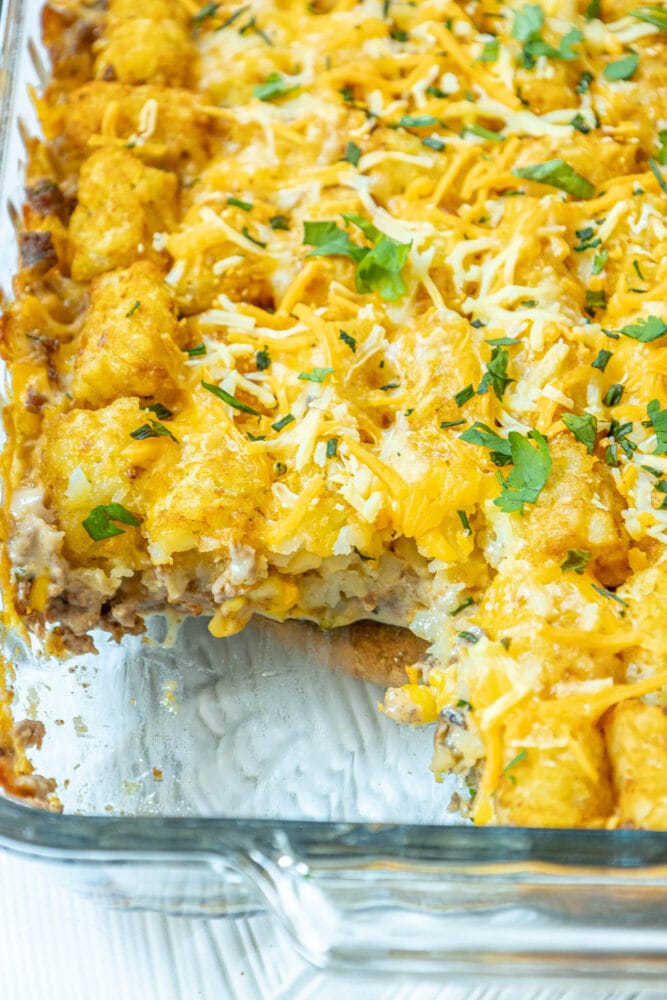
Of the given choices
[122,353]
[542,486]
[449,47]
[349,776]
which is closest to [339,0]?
[449,47]

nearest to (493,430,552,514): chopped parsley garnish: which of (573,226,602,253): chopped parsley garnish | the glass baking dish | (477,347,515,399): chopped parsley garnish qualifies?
(477,347,515,399): chopped parsley garnish

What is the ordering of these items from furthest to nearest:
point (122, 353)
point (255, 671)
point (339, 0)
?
point (339, 0)
point (255, 671)
point (122, 353)

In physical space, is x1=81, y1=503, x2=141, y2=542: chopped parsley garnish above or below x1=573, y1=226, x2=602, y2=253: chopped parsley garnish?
below

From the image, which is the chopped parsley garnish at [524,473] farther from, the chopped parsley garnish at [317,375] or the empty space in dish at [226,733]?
the empty space in dish at [226,733]

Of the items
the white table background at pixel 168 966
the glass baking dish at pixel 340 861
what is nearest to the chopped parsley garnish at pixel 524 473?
the glass baking dish at pixel 340 861

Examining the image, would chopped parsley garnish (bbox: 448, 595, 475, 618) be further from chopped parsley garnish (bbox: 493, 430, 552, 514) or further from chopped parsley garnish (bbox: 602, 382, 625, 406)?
chopped parsley garnish (bbox: 602, 382, 625, 406)

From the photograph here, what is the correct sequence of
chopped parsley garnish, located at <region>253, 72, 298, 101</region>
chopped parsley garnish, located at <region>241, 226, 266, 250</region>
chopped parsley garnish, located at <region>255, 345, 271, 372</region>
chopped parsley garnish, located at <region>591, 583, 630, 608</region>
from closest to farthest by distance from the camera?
chopped parsley garnish, located at <region>591, 583, 630, 608</region> < chopped parsley garnish, located at <region>255, 345, 271, 372</region> < chopped parsley garnish, located at <region>241, 226, 266, 250</region> < chopped parsley garnish, located at <region>253, 72, 298, 101</region>

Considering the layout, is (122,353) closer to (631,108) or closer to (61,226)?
(61,226)
